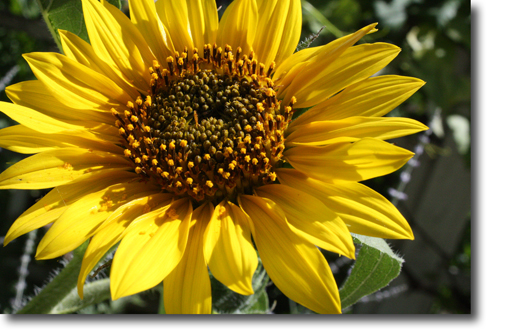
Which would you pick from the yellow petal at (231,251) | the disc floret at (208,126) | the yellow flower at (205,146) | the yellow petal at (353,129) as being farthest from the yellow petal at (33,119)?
the yellow petal at (353,129)

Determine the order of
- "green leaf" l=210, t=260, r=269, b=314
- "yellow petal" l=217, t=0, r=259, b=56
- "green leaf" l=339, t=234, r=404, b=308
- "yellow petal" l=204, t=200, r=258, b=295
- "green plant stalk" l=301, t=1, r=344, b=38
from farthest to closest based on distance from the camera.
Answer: "green plant stalk" l=301, t=1, r=344, b=38, "green leaf" l=210, t=260, r=269, b=314, "yellow petal" l=217, t=0, r=259, b=56, "green leaf" l=339, t=234, r=404, b=308, "yellow petal" l=204, t=200, r=258, b=295

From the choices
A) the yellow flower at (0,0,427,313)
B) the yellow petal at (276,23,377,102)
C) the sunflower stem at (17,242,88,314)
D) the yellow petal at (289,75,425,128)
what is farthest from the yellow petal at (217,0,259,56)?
the sunflower stem at (17,242,88,314)

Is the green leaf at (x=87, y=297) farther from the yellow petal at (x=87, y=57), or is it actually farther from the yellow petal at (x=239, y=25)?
the yellow petal at (x=239, y=25)

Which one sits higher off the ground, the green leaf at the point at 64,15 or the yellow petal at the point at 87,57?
the green leaf at the point at 64,15

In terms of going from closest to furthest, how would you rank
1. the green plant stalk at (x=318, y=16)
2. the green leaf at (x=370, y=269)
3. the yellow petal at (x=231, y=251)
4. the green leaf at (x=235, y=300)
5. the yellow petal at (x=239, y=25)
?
the yellow petal at (x=231, y=251) < the green leaf at (x=370, y=269) < the yellow petal at (x=239, y=25) < the green leaf at (x=235, y=300) < the green plant stalk at (x=318, y=16)

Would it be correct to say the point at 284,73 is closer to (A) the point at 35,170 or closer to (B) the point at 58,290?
(A) the point at 35,170

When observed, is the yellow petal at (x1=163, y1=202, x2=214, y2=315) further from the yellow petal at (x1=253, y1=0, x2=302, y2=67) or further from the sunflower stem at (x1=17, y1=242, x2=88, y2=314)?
the yellow petal at (x1=253, y1=0, x2=302, y2=67)
